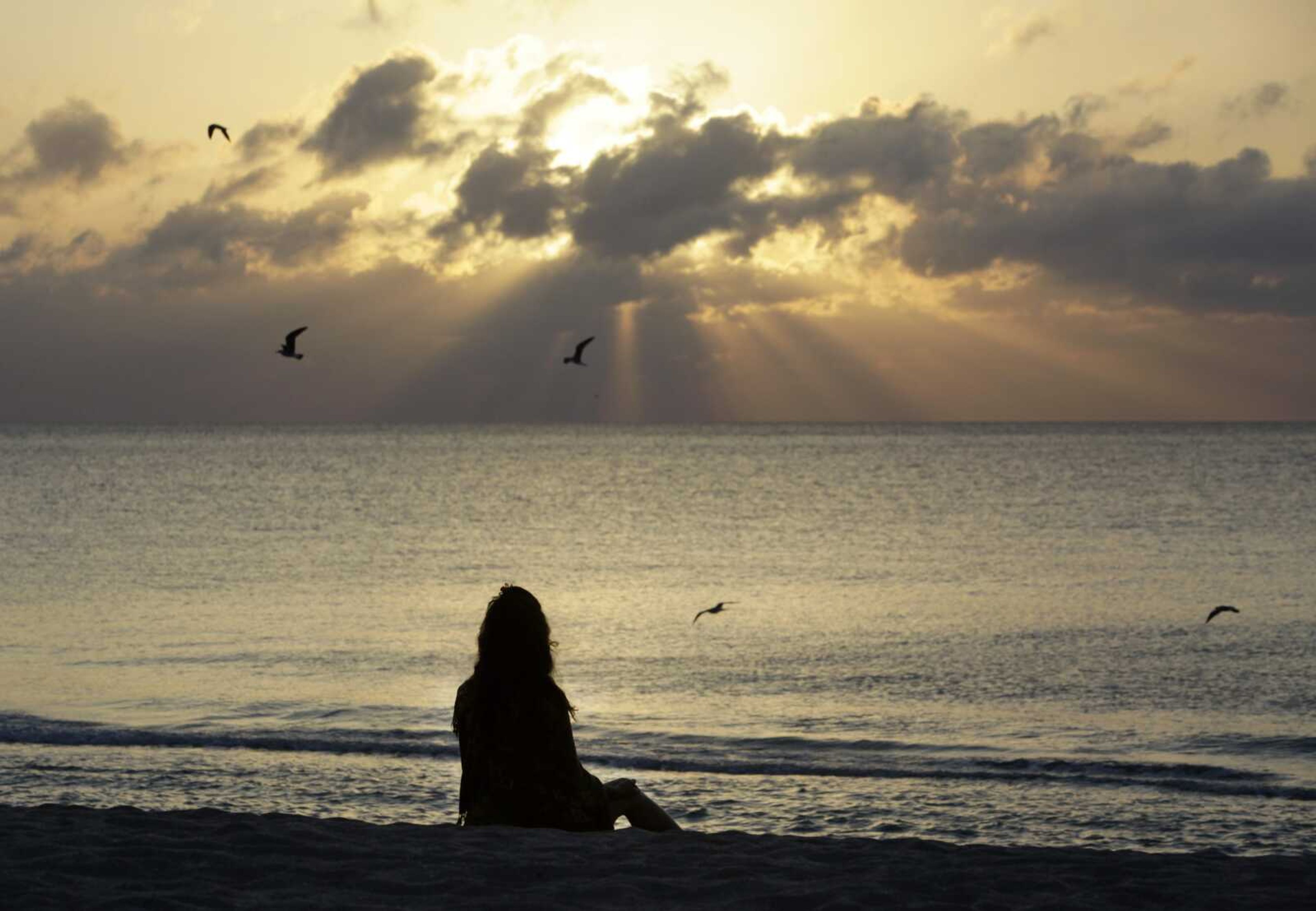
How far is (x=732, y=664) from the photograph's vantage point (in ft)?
75.3

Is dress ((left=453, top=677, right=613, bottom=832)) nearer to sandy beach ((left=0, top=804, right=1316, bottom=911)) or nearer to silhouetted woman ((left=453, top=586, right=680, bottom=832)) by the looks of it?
silhouetted woman ((left=453, top=586, right=680, bottom=832))

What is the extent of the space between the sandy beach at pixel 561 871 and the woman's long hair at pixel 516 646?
3.09ft

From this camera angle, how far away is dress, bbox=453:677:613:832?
7438mm

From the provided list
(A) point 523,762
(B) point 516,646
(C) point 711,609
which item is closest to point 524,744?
(A) point 523,762

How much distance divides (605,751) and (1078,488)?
7066 cm

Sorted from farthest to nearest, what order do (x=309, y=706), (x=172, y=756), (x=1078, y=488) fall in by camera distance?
(x=1078, y=488) → (x=309, y=706) → (x=172, y=756)

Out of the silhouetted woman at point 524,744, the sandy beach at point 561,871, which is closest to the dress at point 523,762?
the silhouetted woman at point 524,744

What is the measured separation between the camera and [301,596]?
110ft

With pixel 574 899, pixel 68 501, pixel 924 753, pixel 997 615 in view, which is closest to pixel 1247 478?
pixel 997 615

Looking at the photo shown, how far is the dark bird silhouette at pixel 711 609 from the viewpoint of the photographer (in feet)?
82.3

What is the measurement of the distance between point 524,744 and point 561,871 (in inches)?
31.8

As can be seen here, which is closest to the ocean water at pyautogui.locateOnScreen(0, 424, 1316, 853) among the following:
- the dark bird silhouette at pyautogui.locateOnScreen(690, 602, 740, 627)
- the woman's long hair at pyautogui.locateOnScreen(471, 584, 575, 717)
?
the dark bird silhouette at pyautogui.locateOnScreen(690, 602, 740, 627)

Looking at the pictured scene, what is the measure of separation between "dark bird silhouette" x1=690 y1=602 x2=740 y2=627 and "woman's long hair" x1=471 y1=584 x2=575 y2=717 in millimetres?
16259

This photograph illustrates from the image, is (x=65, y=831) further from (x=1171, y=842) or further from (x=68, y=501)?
(x=68, y=501)
